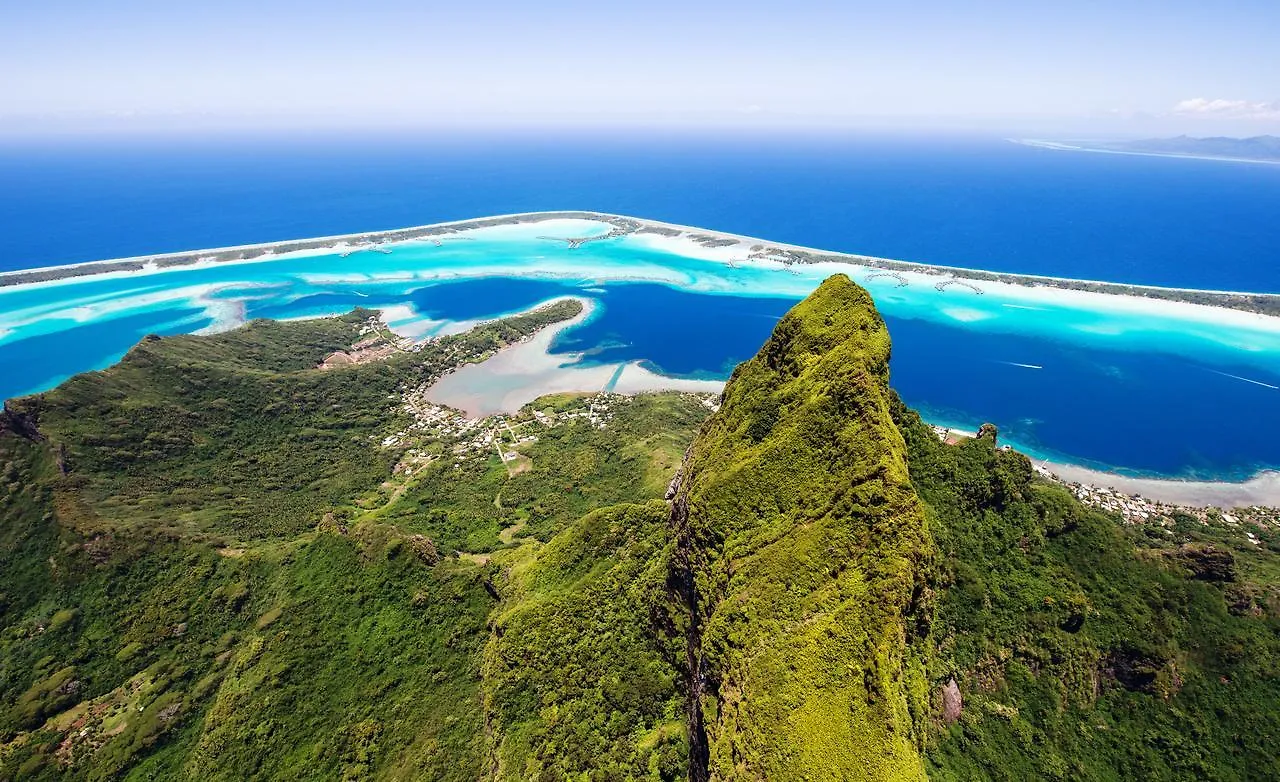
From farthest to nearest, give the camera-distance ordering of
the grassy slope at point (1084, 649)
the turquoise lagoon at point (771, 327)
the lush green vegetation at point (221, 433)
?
the turquoise lagoon at point (771, 327) < the lush green vegetation at point (221, 433) < the grassy slope at point (1084, 649)

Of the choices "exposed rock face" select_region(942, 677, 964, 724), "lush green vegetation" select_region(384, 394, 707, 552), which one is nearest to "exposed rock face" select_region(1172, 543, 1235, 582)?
"exposed rock face" select_region(942, 677, 964, 724)

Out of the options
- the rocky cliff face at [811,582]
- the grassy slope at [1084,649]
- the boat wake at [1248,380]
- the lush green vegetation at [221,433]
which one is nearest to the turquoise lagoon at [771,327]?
the boat wake at [1248,380]

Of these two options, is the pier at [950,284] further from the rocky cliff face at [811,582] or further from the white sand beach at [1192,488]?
the rocky cliff face at [811,582]

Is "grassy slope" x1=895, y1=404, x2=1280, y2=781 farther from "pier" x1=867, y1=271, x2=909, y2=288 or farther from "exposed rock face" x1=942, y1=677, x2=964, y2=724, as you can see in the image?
"pier" x1=867, y1=271, x2=909, y2=288

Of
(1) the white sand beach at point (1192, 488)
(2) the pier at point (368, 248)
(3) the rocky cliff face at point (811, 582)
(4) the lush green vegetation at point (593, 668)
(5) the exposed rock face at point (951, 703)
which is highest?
(3) the rocky cliff face at point (811, 582)

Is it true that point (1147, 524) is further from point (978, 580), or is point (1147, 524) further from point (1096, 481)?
point (978, 580)

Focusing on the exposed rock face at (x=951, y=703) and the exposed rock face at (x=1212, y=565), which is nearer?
the exposed rock face at (x=951, y=703)
